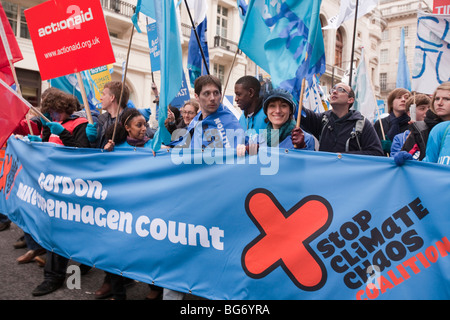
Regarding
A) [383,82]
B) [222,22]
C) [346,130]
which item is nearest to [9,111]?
[346,130]

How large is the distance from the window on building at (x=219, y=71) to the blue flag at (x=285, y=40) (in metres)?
19.0

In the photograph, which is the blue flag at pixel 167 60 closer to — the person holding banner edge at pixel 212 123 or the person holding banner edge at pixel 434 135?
the person holding banner edge at pixel 212 123

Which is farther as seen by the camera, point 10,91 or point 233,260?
point 10,91

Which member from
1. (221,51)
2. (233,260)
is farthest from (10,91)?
(221,51)

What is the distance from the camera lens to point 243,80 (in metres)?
3.66

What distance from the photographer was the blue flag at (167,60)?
2.88 meters

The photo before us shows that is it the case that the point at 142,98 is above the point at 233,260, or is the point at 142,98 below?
above

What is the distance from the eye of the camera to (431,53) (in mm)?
4121

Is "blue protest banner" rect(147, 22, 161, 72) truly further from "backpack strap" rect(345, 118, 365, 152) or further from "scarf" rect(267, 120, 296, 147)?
"backpack strap" rect(345, 118, 365, 152)

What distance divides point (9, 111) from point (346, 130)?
10.7 ft

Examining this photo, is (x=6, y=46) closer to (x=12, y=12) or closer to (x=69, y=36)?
(x=69, y=36)

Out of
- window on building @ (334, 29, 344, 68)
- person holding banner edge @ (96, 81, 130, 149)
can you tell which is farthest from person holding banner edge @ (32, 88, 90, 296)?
window on building @ (334, 29, 344, 68)
